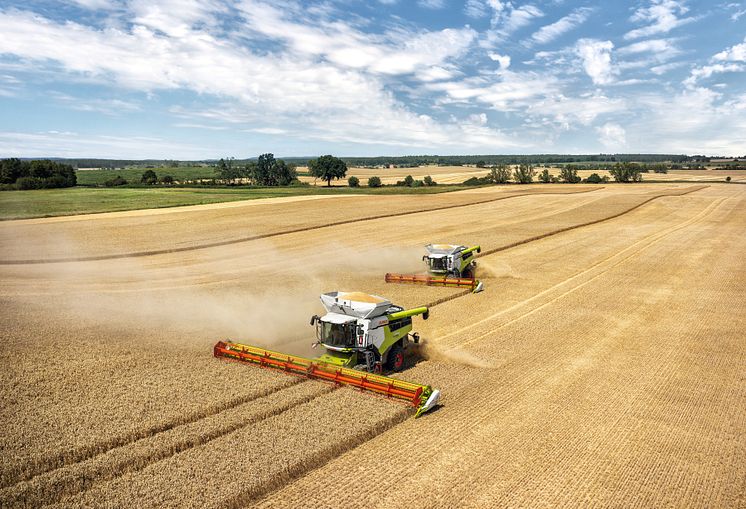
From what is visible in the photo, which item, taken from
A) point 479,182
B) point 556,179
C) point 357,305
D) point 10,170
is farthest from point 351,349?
point 556,179

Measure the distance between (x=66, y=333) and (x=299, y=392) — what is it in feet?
37.1

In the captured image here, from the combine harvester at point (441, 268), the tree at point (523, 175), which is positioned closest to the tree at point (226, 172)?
the tree at point (523, 175)

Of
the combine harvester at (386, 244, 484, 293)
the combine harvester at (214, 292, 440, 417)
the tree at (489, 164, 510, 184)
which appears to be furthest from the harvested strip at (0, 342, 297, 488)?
the tree at (489, 164, 510, 184)

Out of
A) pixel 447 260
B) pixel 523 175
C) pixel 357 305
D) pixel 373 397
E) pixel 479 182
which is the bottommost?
pixel 373 397

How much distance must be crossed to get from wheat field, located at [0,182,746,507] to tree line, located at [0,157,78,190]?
53430 mm

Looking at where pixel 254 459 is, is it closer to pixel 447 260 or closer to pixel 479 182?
pixel 447 260

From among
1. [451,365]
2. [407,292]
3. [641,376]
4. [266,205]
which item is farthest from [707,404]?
[266,205]

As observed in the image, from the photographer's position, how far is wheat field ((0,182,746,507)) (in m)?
11.4

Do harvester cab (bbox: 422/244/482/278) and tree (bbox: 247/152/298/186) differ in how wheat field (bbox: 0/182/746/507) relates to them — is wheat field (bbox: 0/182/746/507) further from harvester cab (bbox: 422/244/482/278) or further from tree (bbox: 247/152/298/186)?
tree (bbox: 247/152/298/186)

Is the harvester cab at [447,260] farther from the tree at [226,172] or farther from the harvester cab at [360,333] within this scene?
the tree at [226,172]

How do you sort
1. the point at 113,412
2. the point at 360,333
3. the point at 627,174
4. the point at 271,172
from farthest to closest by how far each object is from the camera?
the point at 271,172, the point at 627,174, the point at 360,333, the point at 113,412

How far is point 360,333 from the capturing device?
1703 cm

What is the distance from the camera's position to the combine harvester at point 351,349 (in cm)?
1664

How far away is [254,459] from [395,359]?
7241mm
